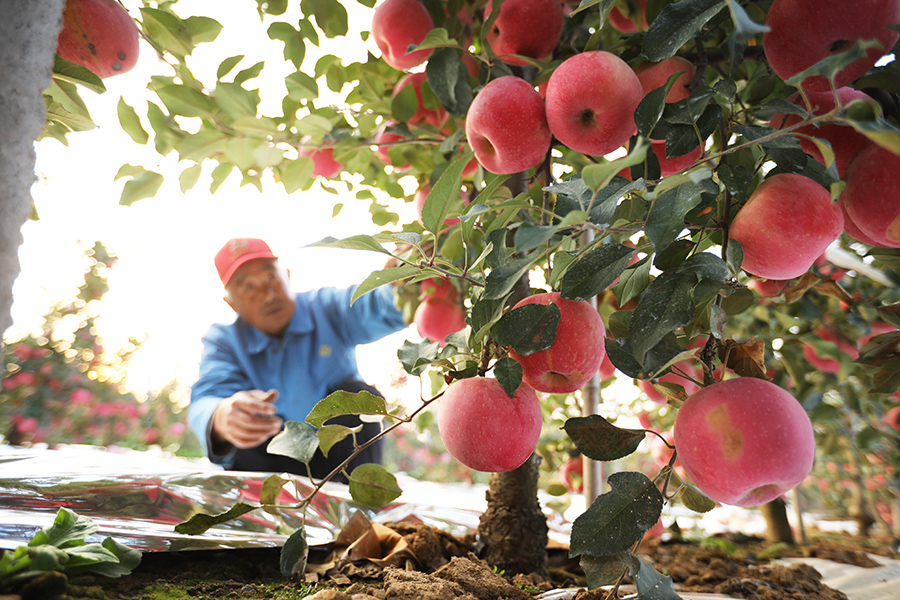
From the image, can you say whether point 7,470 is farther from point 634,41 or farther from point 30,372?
point 30,372

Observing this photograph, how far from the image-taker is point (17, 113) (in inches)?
11.4

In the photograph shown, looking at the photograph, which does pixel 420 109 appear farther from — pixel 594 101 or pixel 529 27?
pixel 594 101

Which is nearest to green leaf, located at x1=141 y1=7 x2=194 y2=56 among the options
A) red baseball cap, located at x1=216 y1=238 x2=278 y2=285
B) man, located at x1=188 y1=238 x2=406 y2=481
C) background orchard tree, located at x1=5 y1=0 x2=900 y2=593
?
background orchard tree, located at x1=5 y1=0 x2=900 y2=593

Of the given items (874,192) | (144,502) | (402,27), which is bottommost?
(144,502)

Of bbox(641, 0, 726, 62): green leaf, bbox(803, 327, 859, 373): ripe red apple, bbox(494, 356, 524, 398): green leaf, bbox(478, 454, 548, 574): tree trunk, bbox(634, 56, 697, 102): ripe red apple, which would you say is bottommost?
bbox(478, 454, 548, 574): tree trunk

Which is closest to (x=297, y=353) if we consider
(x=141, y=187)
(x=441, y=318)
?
(x=441, y=318)

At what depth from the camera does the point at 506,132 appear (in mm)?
468

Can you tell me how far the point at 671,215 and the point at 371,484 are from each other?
14.7 inches

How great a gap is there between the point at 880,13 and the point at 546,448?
0.88 metres

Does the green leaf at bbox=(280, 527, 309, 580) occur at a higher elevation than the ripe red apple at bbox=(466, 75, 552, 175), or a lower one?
lower

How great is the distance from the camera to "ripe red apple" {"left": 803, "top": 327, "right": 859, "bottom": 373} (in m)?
0.94

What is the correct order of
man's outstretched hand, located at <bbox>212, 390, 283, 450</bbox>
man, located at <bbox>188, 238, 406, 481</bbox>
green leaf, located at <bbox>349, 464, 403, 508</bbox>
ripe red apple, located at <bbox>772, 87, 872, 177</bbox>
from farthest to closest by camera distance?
1. man, located at <bbox>188, 238, 406, 481</bbox>
2. man's outstretched hand, located at <bbox>212, 390, 283, 450</bbox>
3. green leaf, located at <bbox>349, 464, 403, 508</bbox>
4. ripe red apple, located at <bbox>772, 87, 872, 177</bbox>

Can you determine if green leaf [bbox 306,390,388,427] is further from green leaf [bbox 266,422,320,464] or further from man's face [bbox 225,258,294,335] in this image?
man's face [bbox 225,258,294,335]

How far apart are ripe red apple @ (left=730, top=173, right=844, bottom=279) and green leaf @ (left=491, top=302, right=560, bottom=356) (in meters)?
0.14
